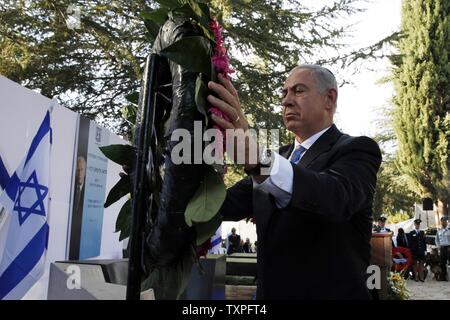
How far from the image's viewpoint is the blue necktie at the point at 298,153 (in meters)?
1.83

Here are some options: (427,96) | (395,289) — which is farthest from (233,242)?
(427,96)

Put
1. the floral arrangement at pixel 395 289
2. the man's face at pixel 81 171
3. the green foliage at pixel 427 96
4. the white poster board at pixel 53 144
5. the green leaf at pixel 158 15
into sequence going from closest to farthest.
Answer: the green leaf at pixel 158 15
the white poster board at pixel 53 144
the man's face at pixel 81 171
the floral arrangement at pixel 395 289
the green foliage at pixel 427 96

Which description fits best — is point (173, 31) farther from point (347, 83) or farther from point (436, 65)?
point (436, 65)

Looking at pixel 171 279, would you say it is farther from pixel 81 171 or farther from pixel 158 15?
pixel 81 171

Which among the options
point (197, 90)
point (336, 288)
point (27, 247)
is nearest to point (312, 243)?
point (336, 288)

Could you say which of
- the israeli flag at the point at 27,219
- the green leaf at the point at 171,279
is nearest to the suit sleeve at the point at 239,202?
the green leaf at the point at 171,279

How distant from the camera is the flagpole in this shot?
111cm

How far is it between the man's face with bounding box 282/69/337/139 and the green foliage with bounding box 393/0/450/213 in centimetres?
2091

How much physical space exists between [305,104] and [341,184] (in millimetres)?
535

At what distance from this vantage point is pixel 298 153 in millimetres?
1861

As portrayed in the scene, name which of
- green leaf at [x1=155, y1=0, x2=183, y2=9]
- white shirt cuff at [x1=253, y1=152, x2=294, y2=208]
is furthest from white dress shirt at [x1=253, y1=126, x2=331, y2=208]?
green leaf at [x1=155, y1=0, x2=183, y2=9]

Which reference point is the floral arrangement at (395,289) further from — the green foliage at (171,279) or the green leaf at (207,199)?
the green leaf at (207,199)

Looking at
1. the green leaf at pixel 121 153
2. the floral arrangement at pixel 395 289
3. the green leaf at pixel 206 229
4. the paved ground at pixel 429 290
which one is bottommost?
the paved ground at pixel 429 290

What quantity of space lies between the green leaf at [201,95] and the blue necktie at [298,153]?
2.58 ft
